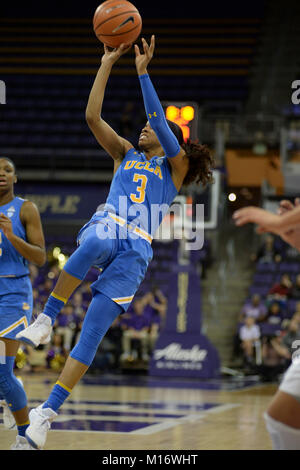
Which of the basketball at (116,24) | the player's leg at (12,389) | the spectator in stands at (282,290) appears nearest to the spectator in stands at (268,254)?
the spectator in stands at (282,290)

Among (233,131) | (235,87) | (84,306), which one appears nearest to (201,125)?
(233,131)

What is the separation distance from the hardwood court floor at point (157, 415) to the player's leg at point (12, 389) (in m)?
0.28

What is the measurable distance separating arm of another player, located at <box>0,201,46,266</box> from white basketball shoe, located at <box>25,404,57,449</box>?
1340 mm

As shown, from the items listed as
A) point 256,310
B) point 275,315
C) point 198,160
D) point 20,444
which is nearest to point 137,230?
point 198,160

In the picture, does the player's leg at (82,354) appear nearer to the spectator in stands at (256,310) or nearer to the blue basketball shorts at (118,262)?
the blue basketball shorts at (118,262)

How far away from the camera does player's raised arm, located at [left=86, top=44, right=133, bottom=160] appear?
188 inches

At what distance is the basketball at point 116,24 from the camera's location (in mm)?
4938

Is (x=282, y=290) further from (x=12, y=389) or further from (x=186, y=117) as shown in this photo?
(x=12, y=389)

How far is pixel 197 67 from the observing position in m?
22.5

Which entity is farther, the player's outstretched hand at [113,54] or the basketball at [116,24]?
the basketball at [116,24]

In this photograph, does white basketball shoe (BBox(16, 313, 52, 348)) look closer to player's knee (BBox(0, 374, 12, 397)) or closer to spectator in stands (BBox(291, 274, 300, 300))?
player's knee (BBox(0, 374, 12, 397))

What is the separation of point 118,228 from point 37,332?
81 cm

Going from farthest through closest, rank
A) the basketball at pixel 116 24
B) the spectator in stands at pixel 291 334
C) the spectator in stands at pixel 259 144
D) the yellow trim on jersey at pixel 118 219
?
the spectator in stands at pixel 259 144
the spectator in stands at pixel 291 334
the basketball at pixel 116 24
the yellow trim on jersey at pixel 118 219

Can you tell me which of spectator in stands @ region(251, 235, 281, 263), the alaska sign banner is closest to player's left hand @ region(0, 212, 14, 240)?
the alaska sign banner
